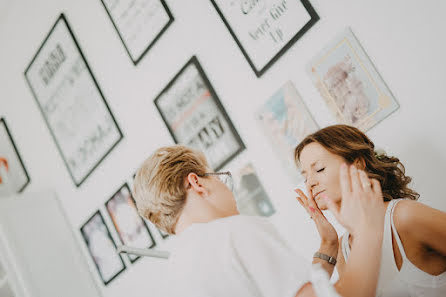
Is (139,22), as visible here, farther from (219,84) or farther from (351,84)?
(351,84)

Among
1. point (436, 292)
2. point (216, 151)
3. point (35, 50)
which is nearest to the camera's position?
point (436, 292)

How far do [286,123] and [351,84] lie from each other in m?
0.31

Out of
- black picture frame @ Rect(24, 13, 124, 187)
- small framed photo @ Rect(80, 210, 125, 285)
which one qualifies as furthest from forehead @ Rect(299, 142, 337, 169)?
small framed photo @ Rect(80, 210, 125, 285)

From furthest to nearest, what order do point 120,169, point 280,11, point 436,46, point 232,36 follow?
point 120,169, point 232,36, point 280,11, point 436,46

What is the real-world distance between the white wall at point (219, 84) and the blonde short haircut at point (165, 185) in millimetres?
635

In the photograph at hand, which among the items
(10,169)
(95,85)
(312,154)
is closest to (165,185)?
(312,154)

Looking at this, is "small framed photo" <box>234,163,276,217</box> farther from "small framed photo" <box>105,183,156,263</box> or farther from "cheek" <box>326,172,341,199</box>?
"small framed photo" <box>105,183,156,263</box>

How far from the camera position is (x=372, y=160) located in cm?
121

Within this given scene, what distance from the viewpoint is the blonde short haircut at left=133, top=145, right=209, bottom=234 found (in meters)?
1.09

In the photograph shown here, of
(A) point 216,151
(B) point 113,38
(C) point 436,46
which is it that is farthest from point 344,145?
(B) point 113,38

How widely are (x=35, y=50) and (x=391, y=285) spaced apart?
303 centimetres

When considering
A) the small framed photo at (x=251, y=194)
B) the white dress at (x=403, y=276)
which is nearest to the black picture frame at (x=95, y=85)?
the small framed photo at (x=251, y=194)

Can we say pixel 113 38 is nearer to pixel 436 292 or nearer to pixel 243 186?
pixel 243 186

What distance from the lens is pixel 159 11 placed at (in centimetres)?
215
